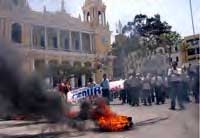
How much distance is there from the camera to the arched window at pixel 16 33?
805 cm

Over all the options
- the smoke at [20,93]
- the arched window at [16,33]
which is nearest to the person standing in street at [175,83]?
the smoke at [20,93]

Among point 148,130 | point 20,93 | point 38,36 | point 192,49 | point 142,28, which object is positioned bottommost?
point 148,130

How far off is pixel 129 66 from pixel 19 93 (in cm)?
1359

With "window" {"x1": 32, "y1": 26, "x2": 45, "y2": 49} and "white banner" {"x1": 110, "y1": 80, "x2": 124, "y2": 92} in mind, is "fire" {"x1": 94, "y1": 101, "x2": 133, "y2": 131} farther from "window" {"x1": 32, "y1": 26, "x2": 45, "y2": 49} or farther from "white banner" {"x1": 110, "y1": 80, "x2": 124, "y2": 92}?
"white banner" {"x1": 110, "y1": 80, "x2": 124, "y2": 92}

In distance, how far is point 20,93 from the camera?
772 cm

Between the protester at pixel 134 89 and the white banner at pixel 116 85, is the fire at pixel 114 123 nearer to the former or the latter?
the protester at pixel 134 89

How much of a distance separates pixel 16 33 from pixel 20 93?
1306 mm

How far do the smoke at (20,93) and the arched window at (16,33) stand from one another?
22.9 inches

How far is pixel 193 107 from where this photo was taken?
9836 mm

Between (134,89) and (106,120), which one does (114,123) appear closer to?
(106,120)

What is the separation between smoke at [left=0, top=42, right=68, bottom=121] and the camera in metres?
7.41

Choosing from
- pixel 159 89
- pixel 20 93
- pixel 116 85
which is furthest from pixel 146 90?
pixel 20 93

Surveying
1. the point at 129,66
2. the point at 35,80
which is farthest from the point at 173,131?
the point at 129,66

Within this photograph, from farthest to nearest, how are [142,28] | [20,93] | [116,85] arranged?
[142,28]
[116,85]
[20,93]
